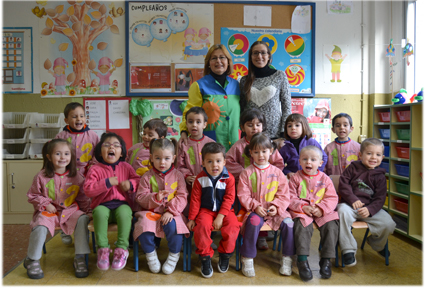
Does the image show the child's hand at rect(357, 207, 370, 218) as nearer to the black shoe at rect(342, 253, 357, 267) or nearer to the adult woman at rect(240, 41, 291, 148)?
the black shoe at rect(342, 253, 357, 267)

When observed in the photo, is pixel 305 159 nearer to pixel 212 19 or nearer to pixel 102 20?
pixel 212 19

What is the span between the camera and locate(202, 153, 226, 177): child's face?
2031 millimetres

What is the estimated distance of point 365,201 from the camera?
217cm

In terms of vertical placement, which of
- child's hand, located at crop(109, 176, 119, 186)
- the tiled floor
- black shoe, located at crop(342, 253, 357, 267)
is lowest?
the tiled floor

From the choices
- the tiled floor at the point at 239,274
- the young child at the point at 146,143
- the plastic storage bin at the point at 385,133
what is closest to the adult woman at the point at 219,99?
the young child at the point at 146,143

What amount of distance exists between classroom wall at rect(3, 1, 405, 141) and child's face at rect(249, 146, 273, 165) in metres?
1.99

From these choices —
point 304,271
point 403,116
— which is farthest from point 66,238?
point 403,116

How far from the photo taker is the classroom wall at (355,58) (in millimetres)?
3609

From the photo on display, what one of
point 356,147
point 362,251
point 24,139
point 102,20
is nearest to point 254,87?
point 356,147

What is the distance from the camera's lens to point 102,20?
359cm

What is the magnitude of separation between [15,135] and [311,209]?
3368 mm

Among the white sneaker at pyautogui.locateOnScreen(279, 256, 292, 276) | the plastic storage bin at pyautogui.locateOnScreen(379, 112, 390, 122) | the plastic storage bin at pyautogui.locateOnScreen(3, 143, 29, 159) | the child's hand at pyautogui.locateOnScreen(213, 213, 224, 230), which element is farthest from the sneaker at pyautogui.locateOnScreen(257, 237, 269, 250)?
the plastic storage bin at pyautogui.locateOnScreen(3, 143, 29, 159)

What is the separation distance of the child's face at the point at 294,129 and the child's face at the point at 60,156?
63.7 inches

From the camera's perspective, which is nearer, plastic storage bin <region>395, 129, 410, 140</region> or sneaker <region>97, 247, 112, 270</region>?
sneaker <region>97, 247, 112, 270</region>
